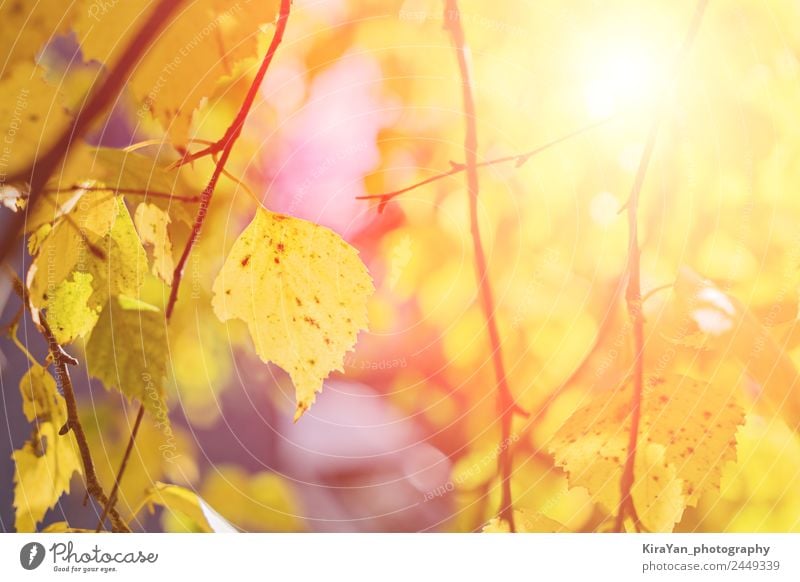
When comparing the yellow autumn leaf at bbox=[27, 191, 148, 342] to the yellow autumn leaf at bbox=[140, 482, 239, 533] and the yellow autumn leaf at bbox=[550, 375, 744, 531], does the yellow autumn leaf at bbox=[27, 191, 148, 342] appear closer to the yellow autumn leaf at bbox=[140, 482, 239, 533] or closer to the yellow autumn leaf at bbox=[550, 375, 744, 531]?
the yellow autumn leaf at bbox=[140, 482, 239, 533]

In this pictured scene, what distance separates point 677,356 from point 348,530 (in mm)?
234

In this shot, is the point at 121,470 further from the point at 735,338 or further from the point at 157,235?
the point at 735,338

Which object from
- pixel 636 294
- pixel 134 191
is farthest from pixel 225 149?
pixel 636 294

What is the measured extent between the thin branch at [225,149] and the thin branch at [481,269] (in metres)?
0.10

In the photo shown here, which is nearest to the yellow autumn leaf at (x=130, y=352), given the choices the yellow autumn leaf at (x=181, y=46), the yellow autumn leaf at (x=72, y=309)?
the yellow autumn leaf at (x=72, y=309)

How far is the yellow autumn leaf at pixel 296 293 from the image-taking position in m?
0.36

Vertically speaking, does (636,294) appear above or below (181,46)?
below

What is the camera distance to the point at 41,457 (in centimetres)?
38

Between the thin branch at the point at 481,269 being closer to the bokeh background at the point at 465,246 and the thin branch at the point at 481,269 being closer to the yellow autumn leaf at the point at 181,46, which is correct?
the bokeh background at the point at 465,246

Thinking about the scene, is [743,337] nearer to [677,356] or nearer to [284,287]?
[677,356]

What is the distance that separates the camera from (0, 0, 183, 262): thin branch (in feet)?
1.22

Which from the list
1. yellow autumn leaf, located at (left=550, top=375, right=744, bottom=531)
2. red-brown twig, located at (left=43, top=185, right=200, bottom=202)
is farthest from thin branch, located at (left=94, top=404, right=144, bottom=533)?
yellow autumn leaf, located at (left=550, top=375, right=744, bottom=531)

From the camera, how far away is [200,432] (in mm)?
384

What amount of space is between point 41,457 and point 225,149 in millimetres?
223
